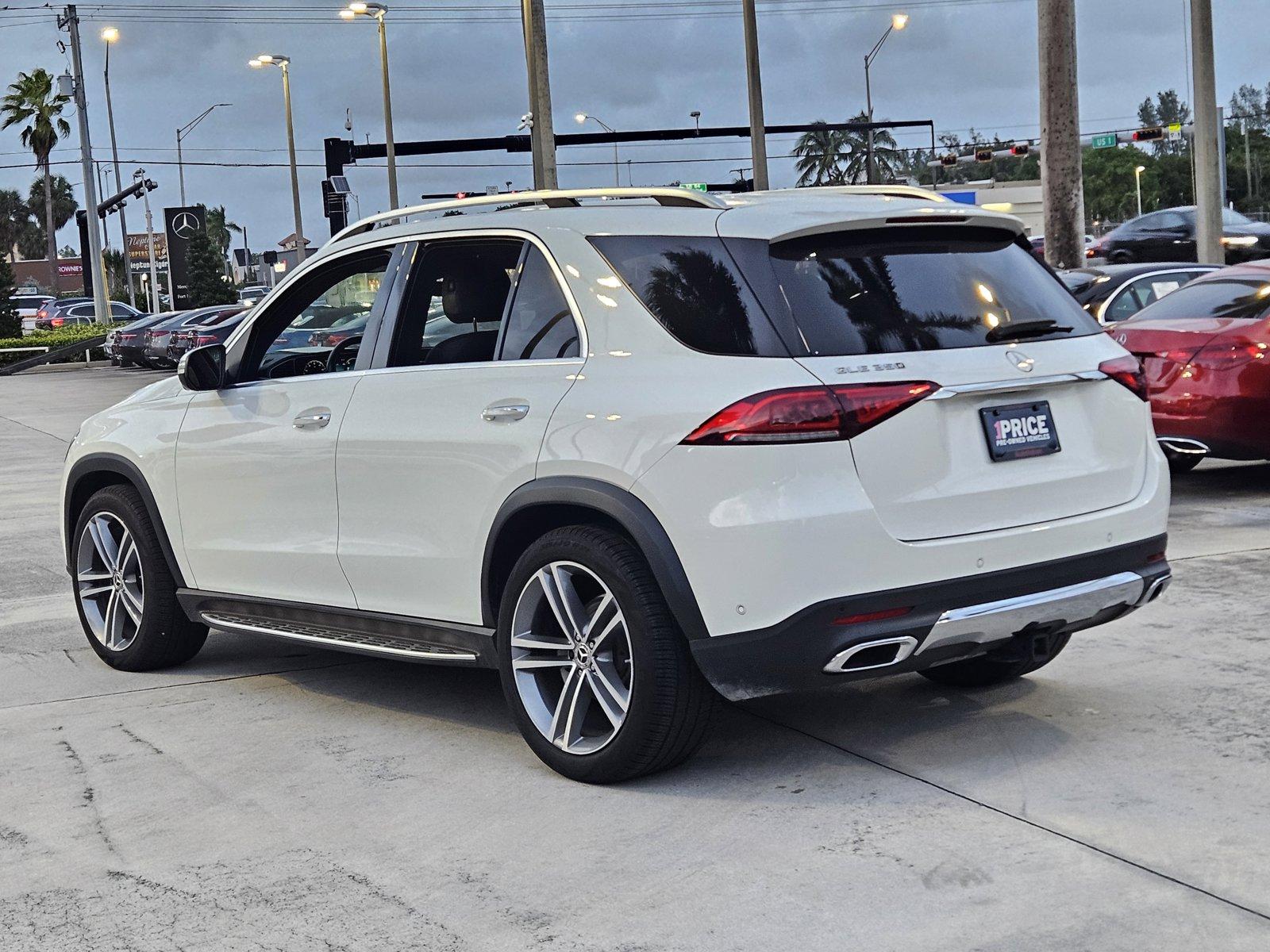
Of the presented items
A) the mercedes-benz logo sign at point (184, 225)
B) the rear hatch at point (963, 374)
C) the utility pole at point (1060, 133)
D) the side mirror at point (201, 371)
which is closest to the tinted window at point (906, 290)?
the rear hatch at point (963, 374)

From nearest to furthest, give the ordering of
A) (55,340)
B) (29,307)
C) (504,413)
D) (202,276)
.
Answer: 1. (504,413)
2. (55,340)
3. (202,276)
4. (29,307)

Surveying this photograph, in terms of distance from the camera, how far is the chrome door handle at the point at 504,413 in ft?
16.8

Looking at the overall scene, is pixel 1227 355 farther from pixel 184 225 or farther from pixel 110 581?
pixel 184 225

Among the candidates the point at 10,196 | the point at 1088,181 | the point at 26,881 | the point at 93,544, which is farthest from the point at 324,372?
the point at 10,196

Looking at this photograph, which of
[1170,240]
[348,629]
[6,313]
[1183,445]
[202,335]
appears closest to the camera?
[348,629]

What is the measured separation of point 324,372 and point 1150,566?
2993 mm

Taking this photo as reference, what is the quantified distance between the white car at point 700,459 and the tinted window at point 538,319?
0.4 inches

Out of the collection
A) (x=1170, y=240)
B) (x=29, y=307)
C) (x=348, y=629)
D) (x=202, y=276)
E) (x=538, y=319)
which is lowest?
(x=348, y=629)

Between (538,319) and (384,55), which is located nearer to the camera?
(538,319)

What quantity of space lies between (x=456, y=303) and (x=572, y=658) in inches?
53.3

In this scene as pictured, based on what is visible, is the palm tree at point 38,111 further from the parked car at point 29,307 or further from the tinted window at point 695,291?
the tinted window at point 695,291

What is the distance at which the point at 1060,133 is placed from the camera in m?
18.7

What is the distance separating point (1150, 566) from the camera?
206 inches

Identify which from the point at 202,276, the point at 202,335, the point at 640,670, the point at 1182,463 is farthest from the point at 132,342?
the point at 640,670
